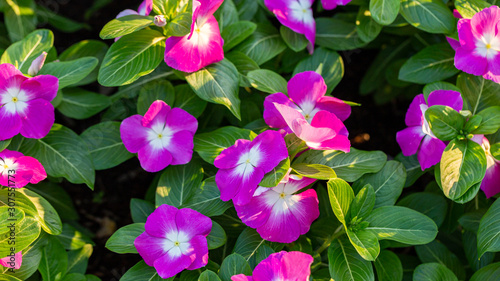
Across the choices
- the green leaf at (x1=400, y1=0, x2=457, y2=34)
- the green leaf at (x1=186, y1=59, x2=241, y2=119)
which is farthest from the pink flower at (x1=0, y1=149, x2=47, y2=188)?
the green leaf at (x1=400, y1=0, x2=457, y2=34)

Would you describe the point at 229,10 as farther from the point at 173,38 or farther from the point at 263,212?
the point at 263,212

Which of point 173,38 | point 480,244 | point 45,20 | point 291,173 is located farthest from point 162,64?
point 480,244

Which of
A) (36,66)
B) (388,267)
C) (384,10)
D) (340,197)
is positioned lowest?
(388,267)

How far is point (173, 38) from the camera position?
1658 millimetres

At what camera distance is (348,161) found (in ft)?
5.45

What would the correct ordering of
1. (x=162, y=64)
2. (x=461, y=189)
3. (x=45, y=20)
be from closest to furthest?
(x=461, y=189), (x=162, y=64), (x=45, y=20)

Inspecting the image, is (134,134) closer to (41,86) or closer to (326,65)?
(41,86)

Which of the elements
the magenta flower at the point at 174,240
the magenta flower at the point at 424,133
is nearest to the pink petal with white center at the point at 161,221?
the magenta flower at the point at 174,240

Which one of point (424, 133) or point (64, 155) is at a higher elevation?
point (424, 133)

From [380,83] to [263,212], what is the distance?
48.6 inches

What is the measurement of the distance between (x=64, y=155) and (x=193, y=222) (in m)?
0.56

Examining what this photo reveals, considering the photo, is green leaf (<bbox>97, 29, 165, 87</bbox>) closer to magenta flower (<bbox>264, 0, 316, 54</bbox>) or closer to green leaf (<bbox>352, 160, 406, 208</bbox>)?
magenta flower (<bbox>264, 0, 316, 54</bbox>)

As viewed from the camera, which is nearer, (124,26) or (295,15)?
(124,26)

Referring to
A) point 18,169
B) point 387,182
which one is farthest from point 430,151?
point 18,169
